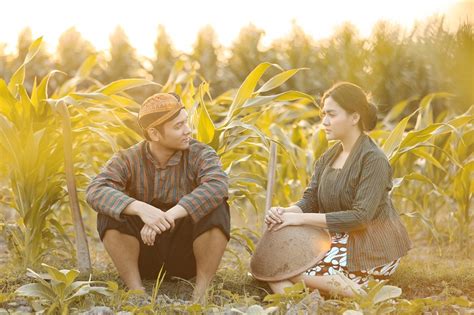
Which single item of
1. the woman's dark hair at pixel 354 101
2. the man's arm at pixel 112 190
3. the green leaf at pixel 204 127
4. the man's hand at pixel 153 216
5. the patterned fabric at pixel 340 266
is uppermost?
the woman's dark hair at pixel 354 101

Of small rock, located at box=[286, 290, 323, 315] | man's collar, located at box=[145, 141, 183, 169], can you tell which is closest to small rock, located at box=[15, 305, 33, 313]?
man's collar, located at box=[145, 141, 183, 169]

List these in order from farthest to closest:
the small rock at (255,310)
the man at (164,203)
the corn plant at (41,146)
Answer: the corn plant at (41,146) → the man at (164,203) → the small rock at (255,310)

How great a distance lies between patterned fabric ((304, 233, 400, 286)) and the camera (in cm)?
281

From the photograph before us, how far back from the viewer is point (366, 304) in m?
2.30

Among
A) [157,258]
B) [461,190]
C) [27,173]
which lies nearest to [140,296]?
[157,258]

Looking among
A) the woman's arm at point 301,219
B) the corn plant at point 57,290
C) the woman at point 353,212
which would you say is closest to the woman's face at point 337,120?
the woman at point 353,212

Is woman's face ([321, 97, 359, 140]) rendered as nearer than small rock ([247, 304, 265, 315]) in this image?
No

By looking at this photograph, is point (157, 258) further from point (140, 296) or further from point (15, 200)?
point (15, 200)

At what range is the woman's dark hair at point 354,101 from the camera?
2828mm

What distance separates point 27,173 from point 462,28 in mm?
2278

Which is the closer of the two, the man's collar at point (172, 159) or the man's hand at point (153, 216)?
the man's hand at point (153, 216)

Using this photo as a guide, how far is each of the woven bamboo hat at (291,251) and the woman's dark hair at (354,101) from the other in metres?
0.48

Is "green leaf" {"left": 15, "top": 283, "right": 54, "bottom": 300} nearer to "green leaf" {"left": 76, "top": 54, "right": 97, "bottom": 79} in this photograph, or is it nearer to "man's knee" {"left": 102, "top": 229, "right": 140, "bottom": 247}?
"man's knee" {"left": 102, "top": 229, "right": 140, "bottom": 247}

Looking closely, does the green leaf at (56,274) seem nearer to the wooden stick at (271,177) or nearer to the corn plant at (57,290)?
the corn plant at (57,290)
